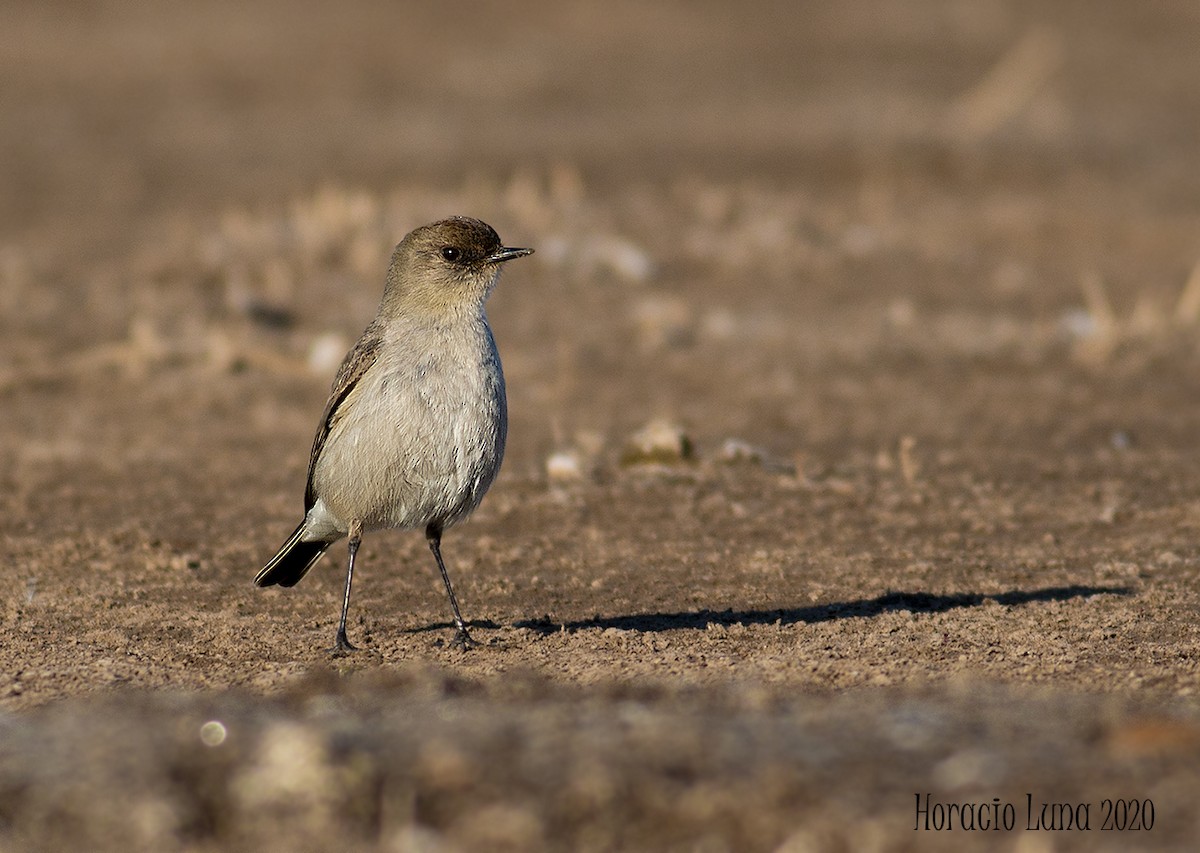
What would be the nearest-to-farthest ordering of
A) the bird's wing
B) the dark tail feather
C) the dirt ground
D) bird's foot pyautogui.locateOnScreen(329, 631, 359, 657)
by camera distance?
1. the dirt ground
2. bird's foot pyautogui.locateOnScreen(329, 631, 359, 657)
3. the bird's wing
4. the dark tail feather

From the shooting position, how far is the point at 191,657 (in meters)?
7.08

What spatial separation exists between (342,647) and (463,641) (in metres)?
0.56

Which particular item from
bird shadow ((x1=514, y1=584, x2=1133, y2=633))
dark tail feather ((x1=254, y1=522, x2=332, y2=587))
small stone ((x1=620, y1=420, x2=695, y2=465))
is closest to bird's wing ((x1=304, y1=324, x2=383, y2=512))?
dark tail feather ((x1=254, y1=522, x2=332, y2=587))

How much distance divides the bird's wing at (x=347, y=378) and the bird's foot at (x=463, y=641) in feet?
3.83

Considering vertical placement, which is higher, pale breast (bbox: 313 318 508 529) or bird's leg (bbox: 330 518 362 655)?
pale breast (bbox: 313 318 508 529)

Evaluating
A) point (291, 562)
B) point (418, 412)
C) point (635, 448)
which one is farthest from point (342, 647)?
point (635, 448)

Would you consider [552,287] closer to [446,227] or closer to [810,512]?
[810,512]

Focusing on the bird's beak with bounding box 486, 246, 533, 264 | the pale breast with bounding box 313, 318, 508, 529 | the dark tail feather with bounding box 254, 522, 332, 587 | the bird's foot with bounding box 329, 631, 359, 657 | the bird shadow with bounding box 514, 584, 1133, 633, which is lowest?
the bird shadow with bounding box 514, 584, 1133, 633

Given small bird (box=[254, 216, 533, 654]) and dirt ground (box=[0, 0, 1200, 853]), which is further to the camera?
small bird (box=[254, 216, 533, 654])

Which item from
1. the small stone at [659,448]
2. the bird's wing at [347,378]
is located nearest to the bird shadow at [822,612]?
the bird's wing at [347,378]

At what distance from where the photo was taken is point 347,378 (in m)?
7.61

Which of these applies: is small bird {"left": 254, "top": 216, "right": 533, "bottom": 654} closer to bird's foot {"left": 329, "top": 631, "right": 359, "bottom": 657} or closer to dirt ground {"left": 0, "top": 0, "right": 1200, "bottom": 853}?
bird's foot {"left": 329, "top": 631, "right": 359, "bottom": 657}

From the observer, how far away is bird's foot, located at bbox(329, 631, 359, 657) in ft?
23.3

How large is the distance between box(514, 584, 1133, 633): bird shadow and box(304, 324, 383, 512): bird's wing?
1.36 meters
